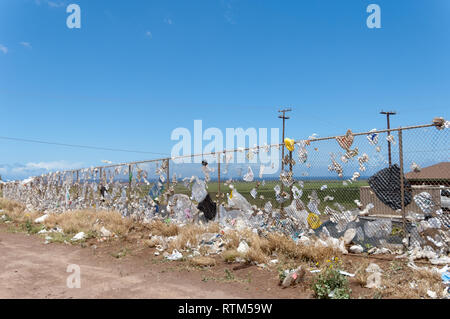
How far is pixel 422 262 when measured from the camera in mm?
5504

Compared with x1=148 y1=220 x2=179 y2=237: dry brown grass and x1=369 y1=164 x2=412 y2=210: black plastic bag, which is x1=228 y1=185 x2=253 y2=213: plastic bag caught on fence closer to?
x1=148 y1=220 x2=179 y2=237: dry brown grass

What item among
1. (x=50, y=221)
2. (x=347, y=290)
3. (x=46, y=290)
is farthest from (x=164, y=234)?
(x=50, y=221)

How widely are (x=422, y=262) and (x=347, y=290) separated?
6.01ft

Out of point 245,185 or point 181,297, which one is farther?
point 245,185

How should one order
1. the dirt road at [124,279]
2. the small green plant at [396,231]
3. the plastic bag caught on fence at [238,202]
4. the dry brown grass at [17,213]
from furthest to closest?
1. the dry brown grass at [17,213]
2. the plastic bag caught on fence at [238,202]
3. the small green plant at [396,231]
4. the dirt road at [124,279]

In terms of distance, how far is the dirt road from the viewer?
4941mm

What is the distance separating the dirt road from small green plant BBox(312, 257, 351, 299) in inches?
8.5

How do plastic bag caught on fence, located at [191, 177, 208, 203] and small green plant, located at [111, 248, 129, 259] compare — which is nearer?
small green plant, located at [111, 248, 129, 259]

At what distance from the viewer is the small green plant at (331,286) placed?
4379 millimetres

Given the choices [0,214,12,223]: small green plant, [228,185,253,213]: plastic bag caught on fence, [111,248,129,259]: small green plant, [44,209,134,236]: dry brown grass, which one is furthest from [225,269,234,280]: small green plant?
[0,214,12,223]: small green plant

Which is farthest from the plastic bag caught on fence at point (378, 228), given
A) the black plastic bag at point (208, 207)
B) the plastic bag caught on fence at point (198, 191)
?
the plastic bag caught on fence at point (198, 191)

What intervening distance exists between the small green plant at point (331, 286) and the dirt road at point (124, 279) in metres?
0.22

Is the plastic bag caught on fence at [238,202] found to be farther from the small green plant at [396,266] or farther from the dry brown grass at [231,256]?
the small green plant at [396,266]
